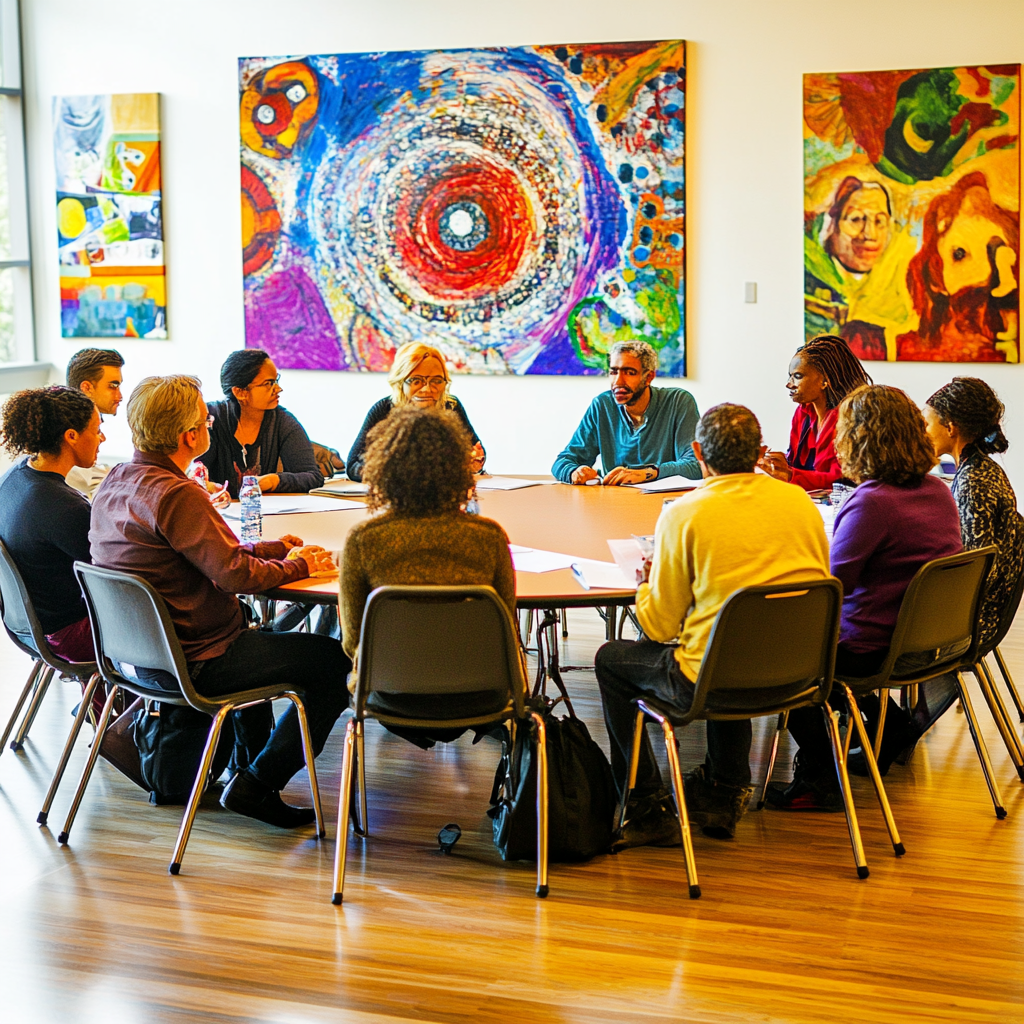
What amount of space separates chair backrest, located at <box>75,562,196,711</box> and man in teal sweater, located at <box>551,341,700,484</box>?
7.29 feet

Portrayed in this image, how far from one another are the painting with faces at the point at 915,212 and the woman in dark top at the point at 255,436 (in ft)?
10.7

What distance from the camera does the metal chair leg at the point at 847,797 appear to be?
296cm

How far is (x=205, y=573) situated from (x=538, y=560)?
90 cm

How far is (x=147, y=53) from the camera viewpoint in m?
7.52

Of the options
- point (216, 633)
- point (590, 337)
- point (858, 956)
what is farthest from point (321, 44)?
point (858, 956)

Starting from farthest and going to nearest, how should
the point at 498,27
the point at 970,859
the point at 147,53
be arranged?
the point at 147,53 < the point at 498,27 < the point at 970,859

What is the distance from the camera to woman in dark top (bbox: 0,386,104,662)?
345 cm

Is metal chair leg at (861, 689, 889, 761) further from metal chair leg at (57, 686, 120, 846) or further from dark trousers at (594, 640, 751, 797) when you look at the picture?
metal chair leg at (57, 686, 120, 846)

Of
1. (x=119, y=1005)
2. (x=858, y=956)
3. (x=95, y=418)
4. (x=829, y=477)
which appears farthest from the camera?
(x=829, y=477)

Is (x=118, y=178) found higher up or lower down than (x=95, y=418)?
higher up

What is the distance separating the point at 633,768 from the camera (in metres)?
3.18

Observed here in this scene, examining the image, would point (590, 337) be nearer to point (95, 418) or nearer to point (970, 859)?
point (95, 418)

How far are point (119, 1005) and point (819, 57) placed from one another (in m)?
5.85

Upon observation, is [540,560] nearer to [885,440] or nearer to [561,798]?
[561,798]
